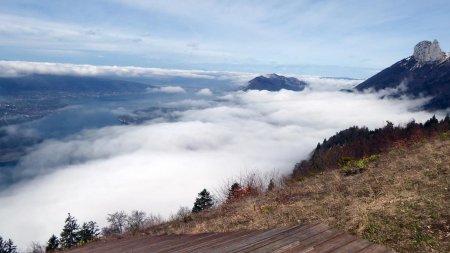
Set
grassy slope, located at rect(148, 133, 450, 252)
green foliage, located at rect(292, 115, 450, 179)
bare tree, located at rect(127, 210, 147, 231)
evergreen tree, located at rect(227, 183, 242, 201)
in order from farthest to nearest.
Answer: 1. green foliage, located at rect(292, 115, 450, 179)
2. evergreen tree, located at rect(227, 183, 242, 201)
3. bare tree, located at rect(127, 210, 147, 231)
4. grassy slope, located at rect(148, 133, 450, 252)

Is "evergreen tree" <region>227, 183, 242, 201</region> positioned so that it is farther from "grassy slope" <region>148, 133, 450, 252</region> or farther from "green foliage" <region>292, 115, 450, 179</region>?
"grassy slope" <region>148, 133, 450, 252</region>

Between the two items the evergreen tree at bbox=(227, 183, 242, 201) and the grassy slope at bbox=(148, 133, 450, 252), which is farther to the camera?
the evergreen tree at bbox=(227, 183, 242, 201)

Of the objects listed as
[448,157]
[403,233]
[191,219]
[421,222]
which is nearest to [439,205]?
[421,222]

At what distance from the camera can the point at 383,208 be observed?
986 cm

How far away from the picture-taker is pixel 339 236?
7.91 meters

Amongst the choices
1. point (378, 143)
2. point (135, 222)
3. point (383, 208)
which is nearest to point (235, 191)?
point (383, 208)

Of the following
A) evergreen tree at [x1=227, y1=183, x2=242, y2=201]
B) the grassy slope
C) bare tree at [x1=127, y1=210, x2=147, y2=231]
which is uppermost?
the grassy slope

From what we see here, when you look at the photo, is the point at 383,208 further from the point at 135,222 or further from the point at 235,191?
the point at 135,222

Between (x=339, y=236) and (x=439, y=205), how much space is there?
128 inches

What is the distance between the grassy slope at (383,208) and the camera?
7895mm

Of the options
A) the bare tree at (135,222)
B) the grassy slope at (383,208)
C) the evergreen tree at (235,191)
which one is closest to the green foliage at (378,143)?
the grassy slope at (383,208)

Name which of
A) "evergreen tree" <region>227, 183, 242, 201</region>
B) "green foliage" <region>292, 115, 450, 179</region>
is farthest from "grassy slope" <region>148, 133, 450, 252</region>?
"evergreen tree" <region>227, 183, 242, 201</region>

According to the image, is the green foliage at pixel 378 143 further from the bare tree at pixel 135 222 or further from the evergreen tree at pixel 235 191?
the bare tree at pixel 135 222

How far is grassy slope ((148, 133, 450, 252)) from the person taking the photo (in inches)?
311
